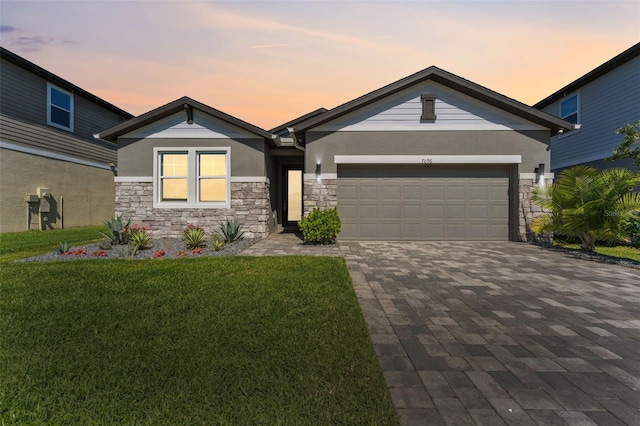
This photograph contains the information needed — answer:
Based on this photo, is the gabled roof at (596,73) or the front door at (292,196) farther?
the front door at (292,196)

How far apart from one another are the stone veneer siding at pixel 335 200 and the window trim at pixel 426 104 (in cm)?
366

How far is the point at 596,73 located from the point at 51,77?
23772mm

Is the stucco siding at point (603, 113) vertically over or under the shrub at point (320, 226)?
over

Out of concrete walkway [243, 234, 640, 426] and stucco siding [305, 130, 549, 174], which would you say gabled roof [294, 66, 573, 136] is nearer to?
stucco siding [305, 130, 549, 174]

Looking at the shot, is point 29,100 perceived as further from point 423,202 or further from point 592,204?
point 592,204

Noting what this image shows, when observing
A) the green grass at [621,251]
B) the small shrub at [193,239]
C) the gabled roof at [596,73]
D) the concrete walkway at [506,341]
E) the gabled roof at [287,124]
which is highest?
the gabled roof at [596,73]

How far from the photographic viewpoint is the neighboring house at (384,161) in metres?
10.5

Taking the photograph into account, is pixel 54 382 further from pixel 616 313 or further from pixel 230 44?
pixel 230 44

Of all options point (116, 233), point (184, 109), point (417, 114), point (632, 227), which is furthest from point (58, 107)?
point (632, 227)

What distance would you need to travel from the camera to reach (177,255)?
26.8 ft

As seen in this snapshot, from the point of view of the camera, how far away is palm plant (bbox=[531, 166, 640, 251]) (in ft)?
26.3

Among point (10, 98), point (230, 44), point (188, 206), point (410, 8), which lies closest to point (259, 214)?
point (188, 206)

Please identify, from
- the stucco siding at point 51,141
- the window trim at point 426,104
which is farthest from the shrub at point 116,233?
the window trim at point 426,104

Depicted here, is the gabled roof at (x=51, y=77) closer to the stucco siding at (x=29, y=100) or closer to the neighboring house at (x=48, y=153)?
the neighboring house at (x=48, y=153)
